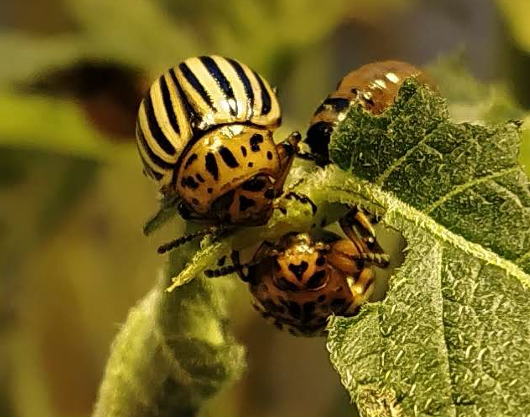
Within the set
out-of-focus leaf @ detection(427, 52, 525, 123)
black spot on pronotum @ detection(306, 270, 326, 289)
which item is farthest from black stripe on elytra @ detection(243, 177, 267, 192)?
out-of-focus leaf @ detection(427, 52, 525, 123)

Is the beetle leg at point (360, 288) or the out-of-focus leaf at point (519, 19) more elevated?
the out-of-focus leaf at point (519, 19)

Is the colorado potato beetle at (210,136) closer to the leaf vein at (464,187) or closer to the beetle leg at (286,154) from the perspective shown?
the beetle leg at (286,154)

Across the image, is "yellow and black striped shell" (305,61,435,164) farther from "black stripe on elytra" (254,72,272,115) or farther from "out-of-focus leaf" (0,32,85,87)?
"out-of-focus leaf" (0,32,85,87)

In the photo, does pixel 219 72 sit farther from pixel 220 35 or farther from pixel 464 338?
pixel 220 35

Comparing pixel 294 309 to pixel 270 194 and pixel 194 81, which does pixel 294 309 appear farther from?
pixel 194 81

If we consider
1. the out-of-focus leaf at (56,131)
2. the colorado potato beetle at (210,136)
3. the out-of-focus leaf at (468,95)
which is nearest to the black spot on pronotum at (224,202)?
the colorado potato beetle at (210,136)
